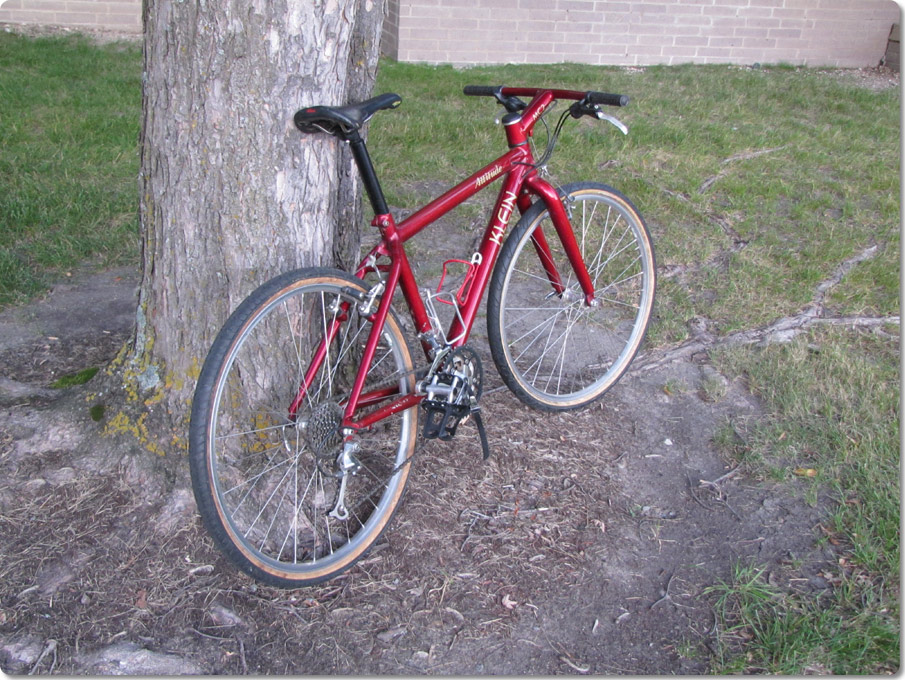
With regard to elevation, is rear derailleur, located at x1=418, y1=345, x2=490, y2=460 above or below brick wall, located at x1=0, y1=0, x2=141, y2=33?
below

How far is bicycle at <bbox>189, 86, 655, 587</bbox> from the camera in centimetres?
219

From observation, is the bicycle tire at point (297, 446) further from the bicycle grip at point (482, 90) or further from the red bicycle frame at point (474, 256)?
the bicycle grip at point (482, 90)

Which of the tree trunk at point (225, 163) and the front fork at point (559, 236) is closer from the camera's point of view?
the tree trunk at point (225, 163)

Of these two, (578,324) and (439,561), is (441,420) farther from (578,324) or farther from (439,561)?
(578,324)

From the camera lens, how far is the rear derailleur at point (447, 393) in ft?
8.43

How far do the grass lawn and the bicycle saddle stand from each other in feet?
5.76

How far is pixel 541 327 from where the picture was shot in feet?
12.6

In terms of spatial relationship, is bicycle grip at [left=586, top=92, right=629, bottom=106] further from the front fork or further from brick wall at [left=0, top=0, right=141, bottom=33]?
brick wall at [left=0, top=0, right=141, bottom=33]

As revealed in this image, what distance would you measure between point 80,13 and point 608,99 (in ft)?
28.5

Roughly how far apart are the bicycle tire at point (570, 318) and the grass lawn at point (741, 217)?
0.83 feet

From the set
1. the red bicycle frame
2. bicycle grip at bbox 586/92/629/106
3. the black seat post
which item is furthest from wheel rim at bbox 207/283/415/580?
bicycle grip at bbox 586/92/629/106

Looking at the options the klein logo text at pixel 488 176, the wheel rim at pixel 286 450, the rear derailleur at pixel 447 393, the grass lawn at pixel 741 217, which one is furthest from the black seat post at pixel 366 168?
the grass lawn at pixel 741 217

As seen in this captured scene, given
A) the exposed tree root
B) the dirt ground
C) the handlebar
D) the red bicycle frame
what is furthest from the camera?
the exposed tree root

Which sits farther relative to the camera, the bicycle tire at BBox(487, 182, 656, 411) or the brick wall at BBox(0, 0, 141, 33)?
the brick wall at BBox(0, 0, 141, 33)
